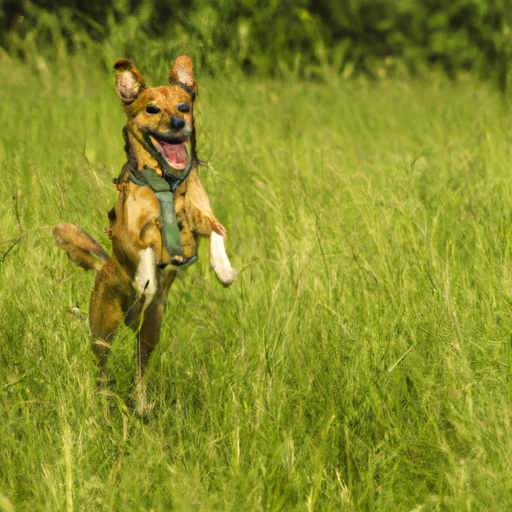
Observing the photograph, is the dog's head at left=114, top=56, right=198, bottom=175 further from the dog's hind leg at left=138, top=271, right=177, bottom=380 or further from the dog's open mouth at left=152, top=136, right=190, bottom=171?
the dog's hind leg at left=138, top=271, right=177, bottom=380

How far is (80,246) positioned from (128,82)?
45cm

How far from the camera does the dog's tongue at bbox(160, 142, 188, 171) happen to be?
1917mm

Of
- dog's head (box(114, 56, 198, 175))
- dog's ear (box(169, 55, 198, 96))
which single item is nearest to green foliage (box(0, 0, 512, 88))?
dog's ear (box(169, 55, 198, 96))

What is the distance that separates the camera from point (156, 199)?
1.92 metres

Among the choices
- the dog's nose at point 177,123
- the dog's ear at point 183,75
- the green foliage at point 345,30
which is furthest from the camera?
the green foliage at point 345,30

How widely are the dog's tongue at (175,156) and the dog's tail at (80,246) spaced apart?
1.13 feet

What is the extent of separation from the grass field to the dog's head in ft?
1.68

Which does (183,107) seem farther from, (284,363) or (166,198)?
(284,363)

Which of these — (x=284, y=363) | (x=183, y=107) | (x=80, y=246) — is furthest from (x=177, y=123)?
(x=284, y=363)

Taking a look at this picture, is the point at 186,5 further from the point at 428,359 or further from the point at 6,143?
the point at 428,359

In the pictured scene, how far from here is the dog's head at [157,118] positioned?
1.88 metres

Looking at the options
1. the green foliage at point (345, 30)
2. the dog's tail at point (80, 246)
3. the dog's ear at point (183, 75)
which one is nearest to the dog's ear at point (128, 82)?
the dog's ear at point (183, 75)

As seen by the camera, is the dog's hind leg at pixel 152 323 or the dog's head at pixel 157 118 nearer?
the dog's head at pixel 157 118

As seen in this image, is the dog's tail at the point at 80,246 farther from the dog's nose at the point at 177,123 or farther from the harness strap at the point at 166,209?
the dog's nose at the point at 177,123
